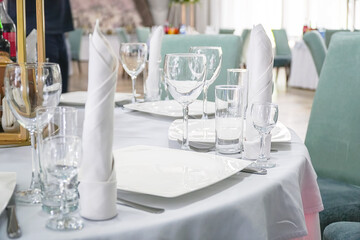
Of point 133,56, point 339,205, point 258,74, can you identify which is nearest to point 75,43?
point 133,56

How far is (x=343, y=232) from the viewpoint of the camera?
1353 millimetres

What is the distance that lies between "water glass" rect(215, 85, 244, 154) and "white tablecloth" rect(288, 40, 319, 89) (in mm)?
6950

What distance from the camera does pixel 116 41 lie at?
35.6 feet

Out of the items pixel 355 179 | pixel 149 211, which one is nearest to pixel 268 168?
pixel 149 211

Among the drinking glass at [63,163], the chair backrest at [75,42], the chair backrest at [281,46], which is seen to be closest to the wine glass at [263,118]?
the drinking glass at [63,163]

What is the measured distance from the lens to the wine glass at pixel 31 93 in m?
0.88

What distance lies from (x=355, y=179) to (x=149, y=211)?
4.11 ft

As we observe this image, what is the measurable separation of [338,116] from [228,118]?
3.00ft

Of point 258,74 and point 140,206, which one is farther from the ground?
point 258,74

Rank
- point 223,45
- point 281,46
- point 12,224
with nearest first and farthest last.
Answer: point 12,224 < point 223,45 < point 281,46

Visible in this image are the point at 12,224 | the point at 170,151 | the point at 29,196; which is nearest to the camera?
the point at 12,224

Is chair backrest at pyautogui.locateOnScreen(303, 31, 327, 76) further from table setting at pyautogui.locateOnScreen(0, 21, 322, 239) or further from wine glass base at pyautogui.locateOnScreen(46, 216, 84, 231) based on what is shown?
wine glass base at pyautogui.locateOnScreen(46, 216, 84, 231)

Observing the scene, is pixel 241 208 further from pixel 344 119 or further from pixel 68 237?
pixel 344 119

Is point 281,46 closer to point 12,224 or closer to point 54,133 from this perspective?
point 54,133
